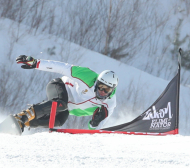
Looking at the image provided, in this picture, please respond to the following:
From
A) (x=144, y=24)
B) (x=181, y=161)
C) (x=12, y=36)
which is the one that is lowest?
(x=181, y=161)

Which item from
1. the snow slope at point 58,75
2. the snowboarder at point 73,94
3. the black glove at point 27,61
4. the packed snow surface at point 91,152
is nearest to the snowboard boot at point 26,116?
the snowboarder at point 73,94

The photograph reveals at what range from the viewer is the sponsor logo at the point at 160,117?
493cm

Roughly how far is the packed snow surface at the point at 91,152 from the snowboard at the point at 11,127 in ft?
1.81

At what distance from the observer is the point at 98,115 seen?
193 inches

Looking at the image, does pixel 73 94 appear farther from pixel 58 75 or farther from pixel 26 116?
pixel 58 75

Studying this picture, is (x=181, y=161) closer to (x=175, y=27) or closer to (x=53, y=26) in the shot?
(x=53, y=26)

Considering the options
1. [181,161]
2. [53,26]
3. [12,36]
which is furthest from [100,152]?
[53,26]

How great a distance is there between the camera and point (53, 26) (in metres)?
14.3

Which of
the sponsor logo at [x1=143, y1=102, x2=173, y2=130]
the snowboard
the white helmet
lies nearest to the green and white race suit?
the white helmet

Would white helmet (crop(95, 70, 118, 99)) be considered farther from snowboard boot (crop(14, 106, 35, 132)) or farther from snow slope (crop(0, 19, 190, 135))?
snow slope (crop(0, 19, 190, 135))

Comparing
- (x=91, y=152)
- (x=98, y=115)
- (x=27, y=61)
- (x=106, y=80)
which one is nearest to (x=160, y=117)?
(x=98, y=115)

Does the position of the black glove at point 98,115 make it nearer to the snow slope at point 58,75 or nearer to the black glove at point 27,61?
the black glove at point 27,61

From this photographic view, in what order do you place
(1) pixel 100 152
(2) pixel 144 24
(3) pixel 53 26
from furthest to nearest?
(2) pixel 144 24, (3) pixel 53 26, (1) pixel 100 152

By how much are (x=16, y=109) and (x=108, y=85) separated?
4963 millimetres
